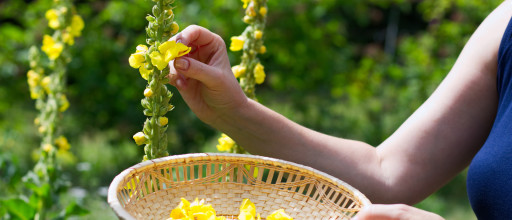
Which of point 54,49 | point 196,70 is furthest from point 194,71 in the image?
point 54,49

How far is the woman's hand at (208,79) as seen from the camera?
0.94 metres

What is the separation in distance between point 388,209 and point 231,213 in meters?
0.33

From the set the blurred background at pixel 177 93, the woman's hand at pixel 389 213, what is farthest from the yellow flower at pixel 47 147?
the woman's hand at pixel 389 213

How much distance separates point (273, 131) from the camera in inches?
43.9

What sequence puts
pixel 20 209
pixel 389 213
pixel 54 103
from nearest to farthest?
1. pixel 389 213
2. pixel 20 209
3. pixel 54 103

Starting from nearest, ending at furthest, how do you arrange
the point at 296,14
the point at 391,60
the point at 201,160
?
the point at 201,160 → the point at 296,14 → the point at 391,60

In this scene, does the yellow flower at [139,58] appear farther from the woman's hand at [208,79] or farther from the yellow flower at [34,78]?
the yellow flower at [34,78]

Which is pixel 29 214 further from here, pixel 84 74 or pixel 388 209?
pixel 84 74

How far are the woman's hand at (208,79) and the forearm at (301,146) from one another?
31mm

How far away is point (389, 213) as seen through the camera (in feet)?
2.52

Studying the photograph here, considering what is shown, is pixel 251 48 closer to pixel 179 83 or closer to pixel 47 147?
pixel 179 83

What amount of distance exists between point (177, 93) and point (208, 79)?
198cm

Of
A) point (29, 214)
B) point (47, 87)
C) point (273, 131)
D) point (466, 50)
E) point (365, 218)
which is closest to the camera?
point (365, 218)

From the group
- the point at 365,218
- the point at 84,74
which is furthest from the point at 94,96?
the point at 365,218
